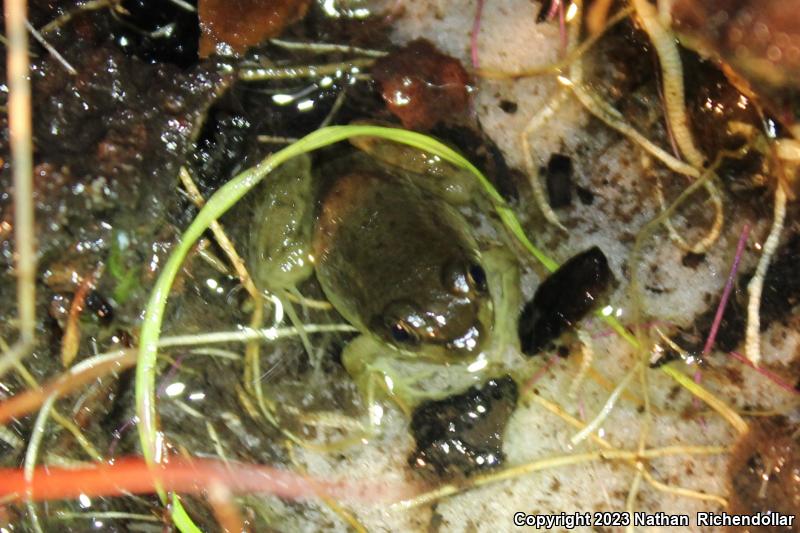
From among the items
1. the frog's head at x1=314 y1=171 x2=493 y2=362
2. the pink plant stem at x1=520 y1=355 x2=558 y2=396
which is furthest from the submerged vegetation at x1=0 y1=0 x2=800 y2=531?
the frog's head at x1=314 y1=171 x2=493 y2=362

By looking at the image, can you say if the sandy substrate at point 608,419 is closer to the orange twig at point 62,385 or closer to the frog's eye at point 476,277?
the frog's eye at point 476,277

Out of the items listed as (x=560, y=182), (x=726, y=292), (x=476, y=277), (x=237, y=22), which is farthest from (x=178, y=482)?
(x=726, y=292)

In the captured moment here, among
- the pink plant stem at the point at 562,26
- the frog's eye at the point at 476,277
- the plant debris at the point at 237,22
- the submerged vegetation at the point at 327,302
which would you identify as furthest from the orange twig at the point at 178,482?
the pink plant stem at the point at 562,26

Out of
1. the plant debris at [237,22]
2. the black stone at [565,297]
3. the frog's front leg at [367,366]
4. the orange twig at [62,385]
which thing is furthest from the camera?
the frog's front leg at [367,366]

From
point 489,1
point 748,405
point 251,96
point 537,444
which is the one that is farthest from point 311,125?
point 748,405

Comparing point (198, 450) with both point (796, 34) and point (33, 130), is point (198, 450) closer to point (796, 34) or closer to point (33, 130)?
point (33, 130)

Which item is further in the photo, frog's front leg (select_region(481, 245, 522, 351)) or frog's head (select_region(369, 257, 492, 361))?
frog's front leg (select_region(481, 245, 522, 351))

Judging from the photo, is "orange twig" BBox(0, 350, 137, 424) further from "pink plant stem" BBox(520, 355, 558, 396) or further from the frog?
"pink plant stem" BBox(520, 355, 558, 396)
